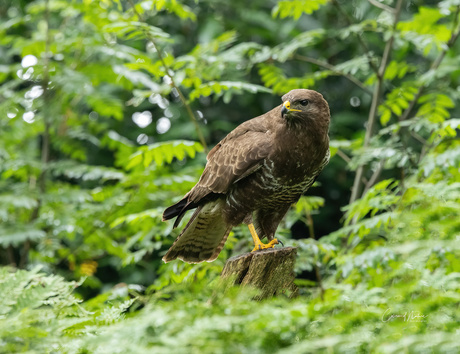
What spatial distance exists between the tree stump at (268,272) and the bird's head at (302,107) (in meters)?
0.83

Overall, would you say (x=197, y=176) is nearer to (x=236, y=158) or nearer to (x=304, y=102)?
(x=236, y=158)

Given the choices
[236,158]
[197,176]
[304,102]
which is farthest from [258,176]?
[197,176]

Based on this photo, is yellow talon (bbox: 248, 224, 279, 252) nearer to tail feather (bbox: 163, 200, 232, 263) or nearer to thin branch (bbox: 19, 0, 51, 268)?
tail feather (bbox: 163, 200, 232, 263)

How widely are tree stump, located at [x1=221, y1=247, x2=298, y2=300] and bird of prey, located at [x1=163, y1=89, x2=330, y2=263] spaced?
59cm

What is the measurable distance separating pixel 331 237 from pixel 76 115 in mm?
3621

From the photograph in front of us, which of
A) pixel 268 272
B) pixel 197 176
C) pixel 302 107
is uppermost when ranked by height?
pixel 302 107

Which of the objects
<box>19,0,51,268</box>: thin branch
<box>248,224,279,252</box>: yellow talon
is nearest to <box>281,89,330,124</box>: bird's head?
<box>248,224,279,252</box>: yellow talon

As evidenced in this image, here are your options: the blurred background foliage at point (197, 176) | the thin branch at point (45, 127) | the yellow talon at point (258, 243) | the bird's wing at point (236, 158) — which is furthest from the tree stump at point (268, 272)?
the thin branch at point (45, 127)

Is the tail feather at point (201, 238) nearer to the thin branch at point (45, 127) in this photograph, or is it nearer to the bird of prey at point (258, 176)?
the bird of prey at point (258, 176)

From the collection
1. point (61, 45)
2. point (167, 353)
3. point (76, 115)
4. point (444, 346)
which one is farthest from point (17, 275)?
point (76, 115)

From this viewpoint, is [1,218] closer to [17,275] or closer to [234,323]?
[17,275]

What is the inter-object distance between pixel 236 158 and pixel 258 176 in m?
0.18

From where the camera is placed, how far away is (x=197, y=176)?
4.85 m

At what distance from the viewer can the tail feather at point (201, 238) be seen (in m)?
3.89
